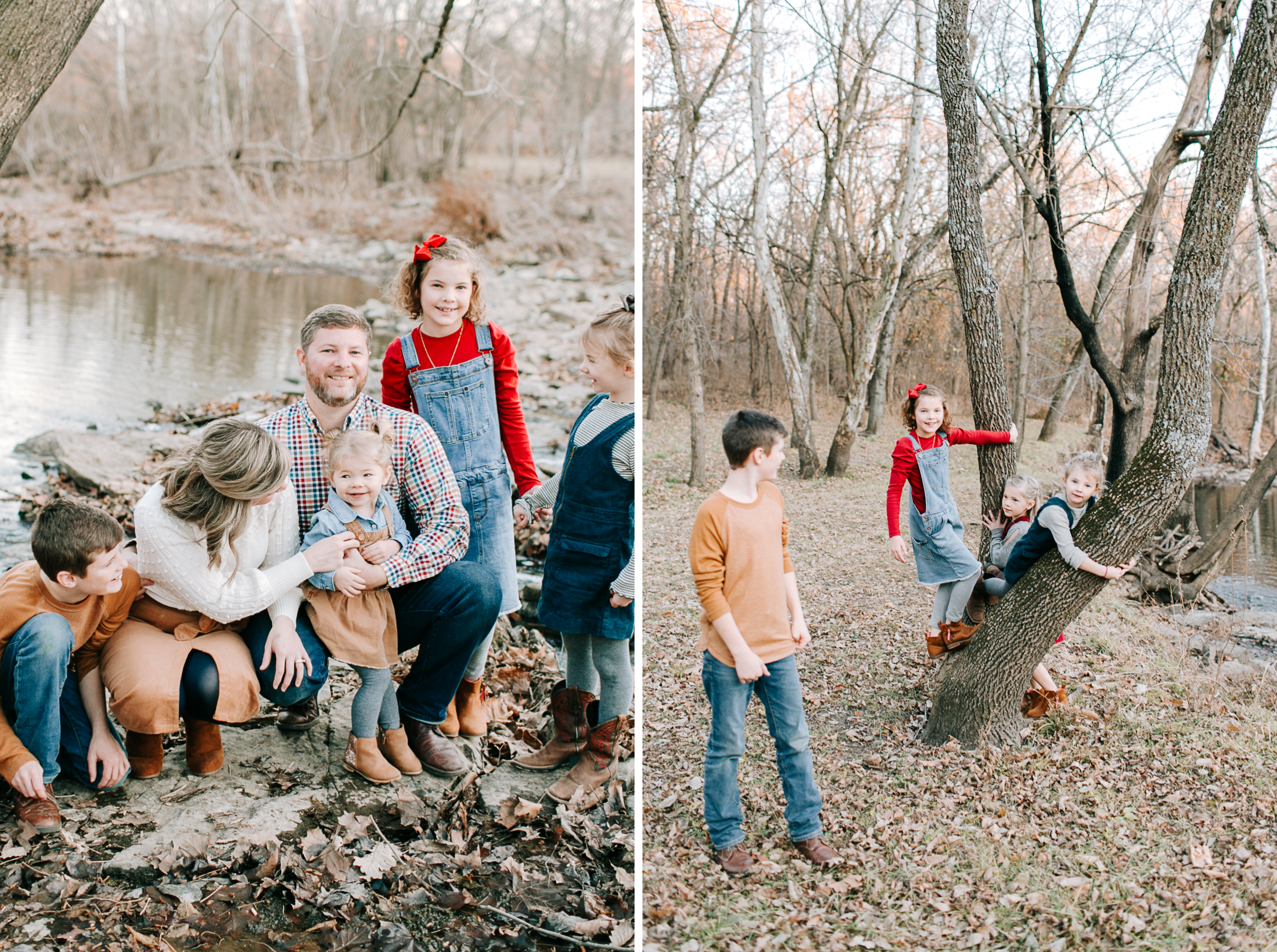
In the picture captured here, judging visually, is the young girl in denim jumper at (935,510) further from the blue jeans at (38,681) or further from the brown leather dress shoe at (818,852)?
the blue jeans at (38,681)

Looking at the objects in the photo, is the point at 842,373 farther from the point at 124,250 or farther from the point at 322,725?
the point at 124,250

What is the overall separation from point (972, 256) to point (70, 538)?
3.48 meters

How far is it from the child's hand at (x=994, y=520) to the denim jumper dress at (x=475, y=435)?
203cm

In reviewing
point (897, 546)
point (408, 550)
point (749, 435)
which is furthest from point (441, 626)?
point (897, 546)

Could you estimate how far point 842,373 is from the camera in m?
9.12

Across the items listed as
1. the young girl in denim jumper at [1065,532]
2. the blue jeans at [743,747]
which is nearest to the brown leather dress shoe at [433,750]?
the blue jeans at [743,747]

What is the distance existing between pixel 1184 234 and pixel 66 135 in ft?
71.9

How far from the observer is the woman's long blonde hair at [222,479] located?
275 cm

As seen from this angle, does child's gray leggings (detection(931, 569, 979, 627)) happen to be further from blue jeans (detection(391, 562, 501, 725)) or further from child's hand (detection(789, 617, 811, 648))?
blue jeans (detection(391, 562, 501, 725))

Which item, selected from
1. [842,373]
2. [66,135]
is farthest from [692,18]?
[66,135]

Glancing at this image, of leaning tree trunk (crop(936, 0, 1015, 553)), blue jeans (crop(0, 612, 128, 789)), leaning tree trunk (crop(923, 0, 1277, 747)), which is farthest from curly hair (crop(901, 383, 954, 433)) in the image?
blue jeans (crop(0, 612, 128, 789))

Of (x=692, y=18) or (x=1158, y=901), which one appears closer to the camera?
(x=1158, y=901)

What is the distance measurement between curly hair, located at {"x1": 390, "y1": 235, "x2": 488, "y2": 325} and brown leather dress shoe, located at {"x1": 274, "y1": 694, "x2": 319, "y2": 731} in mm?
1358

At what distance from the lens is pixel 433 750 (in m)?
3.18
